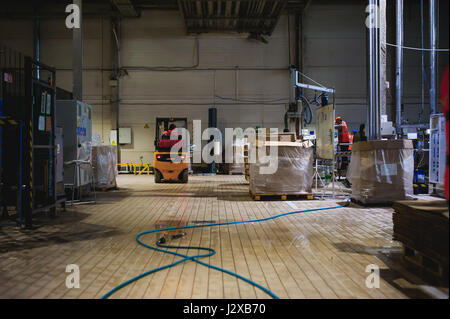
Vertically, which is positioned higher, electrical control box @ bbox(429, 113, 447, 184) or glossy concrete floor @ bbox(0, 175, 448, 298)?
electrical control box @ bbox(429, 113, 447, 184)

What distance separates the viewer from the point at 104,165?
9438 millimetres

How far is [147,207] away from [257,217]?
7.92 ft

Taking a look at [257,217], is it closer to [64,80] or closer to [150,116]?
[150,116]

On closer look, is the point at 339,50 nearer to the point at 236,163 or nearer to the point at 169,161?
the point at 236,163

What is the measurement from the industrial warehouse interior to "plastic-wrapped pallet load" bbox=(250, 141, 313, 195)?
3cm

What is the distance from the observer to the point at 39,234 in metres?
4.64

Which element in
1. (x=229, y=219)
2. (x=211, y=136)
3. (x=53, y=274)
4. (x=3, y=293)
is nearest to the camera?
(x=3, y=293)

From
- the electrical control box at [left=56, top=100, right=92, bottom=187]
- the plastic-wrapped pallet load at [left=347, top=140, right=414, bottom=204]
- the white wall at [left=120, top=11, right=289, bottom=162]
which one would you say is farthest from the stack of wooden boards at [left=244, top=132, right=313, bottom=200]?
the white wall at [left=120, top=11, right=289, bottom=162]

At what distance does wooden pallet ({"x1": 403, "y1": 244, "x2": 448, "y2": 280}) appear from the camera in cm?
252

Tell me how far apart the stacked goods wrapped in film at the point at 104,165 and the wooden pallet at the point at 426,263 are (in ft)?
26.4

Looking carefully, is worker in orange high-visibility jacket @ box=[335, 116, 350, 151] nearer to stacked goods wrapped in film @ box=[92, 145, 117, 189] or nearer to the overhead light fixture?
stacked goods wrapped in film @ box=[92, 145, 117, 189]

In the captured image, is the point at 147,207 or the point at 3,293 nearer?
the point at 3,293

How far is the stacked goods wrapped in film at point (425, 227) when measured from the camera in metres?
2.54
